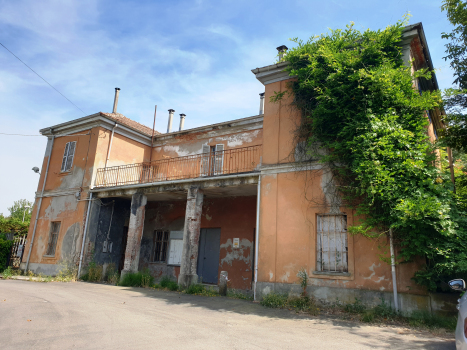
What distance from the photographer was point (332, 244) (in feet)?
29.6

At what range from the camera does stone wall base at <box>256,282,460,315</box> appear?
7125mm

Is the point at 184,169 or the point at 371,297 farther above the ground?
the point at 184,169

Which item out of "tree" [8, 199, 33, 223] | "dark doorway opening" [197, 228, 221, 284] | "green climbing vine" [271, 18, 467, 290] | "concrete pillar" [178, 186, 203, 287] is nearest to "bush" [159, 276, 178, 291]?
"concrete pillar" [178, 186, 203, 287]

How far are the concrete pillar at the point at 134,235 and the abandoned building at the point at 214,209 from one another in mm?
40

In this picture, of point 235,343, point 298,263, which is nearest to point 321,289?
point 298,263

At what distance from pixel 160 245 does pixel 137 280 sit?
3.60 m

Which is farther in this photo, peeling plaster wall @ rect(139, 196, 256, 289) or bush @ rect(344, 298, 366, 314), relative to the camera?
peeling plaster wall @ rect(139, 196, 256, 289)

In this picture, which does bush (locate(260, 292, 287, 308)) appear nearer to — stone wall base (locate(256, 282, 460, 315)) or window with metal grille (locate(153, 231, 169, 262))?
stone wall base (locate(256, 282, 460, 315))

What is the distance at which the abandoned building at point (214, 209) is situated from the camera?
8953 millimetres

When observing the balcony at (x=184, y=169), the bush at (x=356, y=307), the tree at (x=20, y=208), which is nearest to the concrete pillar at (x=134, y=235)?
the balcony at (x=184, y=169)

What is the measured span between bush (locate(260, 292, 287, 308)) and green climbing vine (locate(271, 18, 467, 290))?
253cm

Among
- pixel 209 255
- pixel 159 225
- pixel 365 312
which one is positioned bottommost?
pixel 365 312

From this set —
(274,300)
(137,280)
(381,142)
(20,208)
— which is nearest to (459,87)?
(381,142)

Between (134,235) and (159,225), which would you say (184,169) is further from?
(134,235)
